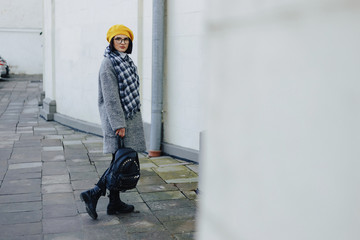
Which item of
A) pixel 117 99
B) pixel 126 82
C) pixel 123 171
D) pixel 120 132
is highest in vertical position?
pixel 126 82

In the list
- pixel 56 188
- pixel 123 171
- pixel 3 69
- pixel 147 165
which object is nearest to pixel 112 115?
pixel 123 171

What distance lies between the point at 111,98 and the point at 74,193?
161 cm

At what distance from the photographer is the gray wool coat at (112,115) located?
4137 millimetres

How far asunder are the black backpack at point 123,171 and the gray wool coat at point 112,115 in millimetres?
102

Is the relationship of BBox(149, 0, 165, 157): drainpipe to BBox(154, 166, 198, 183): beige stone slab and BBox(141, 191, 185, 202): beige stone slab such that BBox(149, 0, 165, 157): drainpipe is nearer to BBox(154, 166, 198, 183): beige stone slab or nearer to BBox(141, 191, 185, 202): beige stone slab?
BBox(154, 166, 198, 183): beige stone slab

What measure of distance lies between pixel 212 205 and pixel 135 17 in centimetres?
665

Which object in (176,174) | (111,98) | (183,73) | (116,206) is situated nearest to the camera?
(111,98)

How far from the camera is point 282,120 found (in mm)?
1011

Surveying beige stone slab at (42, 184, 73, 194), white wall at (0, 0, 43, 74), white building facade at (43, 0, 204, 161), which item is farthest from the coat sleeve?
white wall at (0, 0, 43, 74)

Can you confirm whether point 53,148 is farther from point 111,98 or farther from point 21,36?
point 21,36

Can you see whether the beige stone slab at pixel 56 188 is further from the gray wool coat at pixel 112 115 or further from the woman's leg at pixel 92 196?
the gray wool coat at pixel 112 115

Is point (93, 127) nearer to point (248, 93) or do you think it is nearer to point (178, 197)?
point (178, 197)

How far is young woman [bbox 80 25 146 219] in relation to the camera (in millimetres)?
4145

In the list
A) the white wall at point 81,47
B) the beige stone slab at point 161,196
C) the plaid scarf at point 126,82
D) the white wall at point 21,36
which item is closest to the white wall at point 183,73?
→ the white wall at point 81,47
